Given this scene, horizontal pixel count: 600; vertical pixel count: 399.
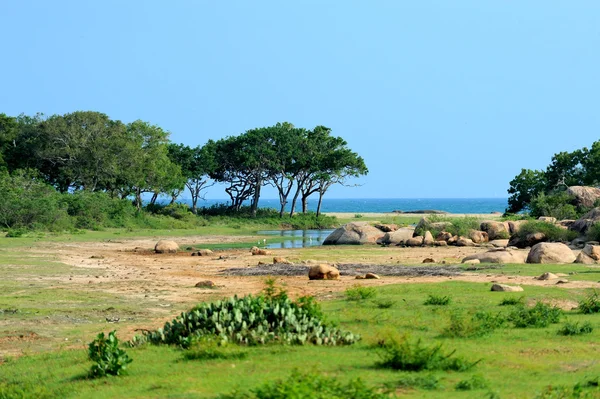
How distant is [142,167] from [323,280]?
42797mm

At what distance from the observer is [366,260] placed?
33688 mm

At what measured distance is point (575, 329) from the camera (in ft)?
43.0

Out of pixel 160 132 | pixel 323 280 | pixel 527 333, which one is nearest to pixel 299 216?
pixel 160 132

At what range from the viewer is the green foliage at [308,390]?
24.3 ft

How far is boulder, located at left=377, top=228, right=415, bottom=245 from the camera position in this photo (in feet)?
149

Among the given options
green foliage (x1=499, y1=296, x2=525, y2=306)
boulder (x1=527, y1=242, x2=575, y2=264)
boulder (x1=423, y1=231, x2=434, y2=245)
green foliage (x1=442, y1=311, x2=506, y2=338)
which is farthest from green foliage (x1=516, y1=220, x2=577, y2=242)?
green foliage (x1=442, y1=311, x2=506, y2=338)

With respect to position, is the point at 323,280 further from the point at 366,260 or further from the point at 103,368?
the point at 103,368

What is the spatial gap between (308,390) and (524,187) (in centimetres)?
6371

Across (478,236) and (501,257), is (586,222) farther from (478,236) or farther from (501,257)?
(501,257)

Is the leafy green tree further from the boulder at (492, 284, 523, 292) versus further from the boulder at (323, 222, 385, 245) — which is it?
the boulder at (492, 284, 523, 292)

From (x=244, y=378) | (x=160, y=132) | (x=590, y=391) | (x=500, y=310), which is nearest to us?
(x=590, y=391)

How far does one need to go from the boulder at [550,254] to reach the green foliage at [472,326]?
1522cm

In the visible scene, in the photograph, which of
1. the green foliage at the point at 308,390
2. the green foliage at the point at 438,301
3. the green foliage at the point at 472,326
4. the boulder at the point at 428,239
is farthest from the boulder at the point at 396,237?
the green foliage at the point at 308,390

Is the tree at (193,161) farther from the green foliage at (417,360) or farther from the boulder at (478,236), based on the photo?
the green foliage at (417,360)
